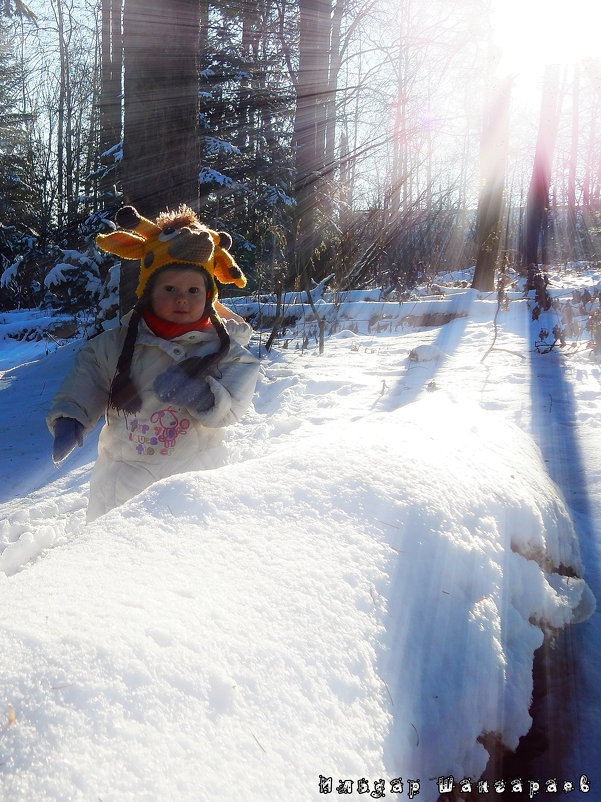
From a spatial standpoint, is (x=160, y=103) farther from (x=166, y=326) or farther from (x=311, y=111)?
(x=311, y=111)

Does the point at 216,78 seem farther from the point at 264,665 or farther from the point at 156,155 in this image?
the point at 264,665

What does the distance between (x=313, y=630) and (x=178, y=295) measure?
5.09 ft

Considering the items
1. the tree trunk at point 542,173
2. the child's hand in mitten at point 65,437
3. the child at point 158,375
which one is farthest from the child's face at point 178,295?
the tree trunk at point 542,173

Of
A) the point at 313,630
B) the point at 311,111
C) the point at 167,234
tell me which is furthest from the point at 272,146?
the point at 313,630

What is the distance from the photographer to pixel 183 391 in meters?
2.01

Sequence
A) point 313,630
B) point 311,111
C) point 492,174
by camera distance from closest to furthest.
Answer: 1. point 313,630
2. point 492,174
3. point 311,111

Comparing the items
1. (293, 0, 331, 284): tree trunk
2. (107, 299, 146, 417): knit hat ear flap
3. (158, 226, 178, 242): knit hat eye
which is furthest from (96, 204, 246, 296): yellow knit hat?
(293, 0, 331, 284): tree trunk

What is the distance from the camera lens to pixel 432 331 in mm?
5973

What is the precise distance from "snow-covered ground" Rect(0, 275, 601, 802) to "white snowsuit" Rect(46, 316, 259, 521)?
66cm

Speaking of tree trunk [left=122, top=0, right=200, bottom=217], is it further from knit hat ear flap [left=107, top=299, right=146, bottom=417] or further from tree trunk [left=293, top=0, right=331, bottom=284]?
tree trunk [left=293, top=0, right=331, bottom=284]

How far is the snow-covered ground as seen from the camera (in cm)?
59

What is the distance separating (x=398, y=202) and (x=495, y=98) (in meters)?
3.25

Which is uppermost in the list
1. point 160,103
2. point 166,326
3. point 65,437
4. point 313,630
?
point 160,103

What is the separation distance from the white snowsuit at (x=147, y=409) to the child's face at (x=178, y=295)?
9cm
